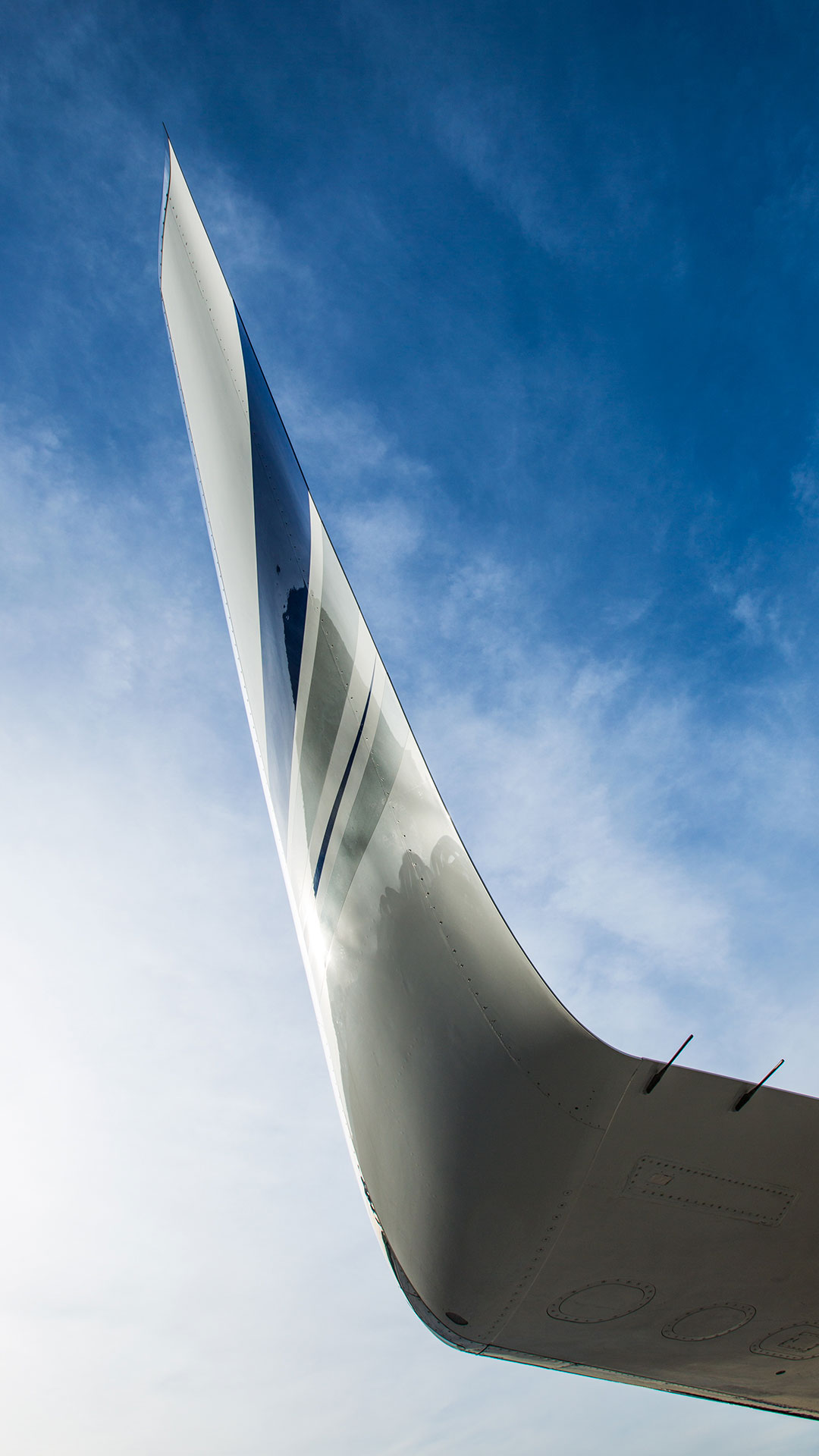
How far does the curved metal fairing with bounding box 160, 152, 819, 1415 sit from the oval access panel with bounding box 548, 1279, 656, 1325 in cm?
2

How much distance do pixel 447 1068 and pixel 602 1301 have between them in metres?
2.03

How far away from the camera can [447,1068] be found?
13.2ft

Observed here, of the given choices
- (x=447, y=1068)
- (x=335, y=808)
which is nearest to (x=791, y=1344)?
(x=447, y=1068)

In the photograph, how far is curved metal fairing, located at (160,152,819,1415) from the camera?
400cm

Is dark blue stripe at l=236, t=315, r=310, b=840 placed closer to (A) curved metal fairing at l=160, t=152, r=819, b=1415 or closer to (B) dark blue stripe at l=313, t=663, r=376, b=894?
(A) curved metal fairing at l=160, t=152, r=819, b=1415

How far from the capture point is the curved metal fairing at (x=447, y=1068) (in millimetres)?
4000

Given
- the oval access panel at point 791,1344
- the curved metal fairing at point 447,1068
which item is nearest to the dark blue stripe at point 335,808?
the curved metal fairing at point 447,1068

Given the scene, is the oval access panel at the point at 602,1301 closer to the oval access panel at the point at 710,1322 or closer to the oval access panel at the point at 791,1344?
the oval access panel at the point at 710,1322

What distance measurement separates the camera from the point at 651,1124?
158 inches

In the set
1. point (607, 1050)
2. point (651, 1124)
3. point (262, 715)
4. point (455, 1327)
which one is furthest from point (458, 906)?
point (455, 1327)

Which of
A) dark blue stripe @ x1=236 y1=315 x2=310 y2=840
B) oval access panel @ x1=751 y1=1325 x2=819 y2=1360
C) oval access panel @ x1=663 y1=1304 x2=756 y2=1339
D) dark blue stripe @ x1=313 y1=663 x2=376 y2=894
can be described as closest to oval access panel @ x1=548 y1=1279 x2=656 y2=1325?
oval access panel @ x1=663 y1=1304 x2=756 y2=1339

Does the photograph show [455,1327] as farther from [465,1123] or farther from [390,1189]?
[465,1123]

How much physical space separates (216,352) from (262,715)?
2330mm

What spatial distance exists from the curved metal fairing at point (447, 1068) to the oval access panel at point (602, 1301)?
0.02 metres
